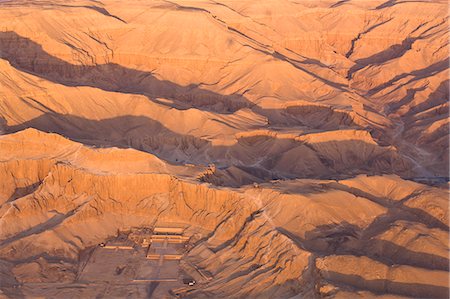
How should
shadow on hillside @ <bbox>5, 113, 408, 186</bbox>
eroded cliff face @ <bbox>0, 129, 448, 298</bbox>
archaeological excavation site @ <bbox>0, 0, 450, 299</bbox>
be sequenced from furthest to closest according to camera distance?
shadow on hillside @ <bbox>5, 113, 408, 186</bbox> → archaeological excavation site @ <bbox>0, 0, 450, 299</bbox> → eroded cliff face @ <bbox>0, 129, 448, 298</bbox>

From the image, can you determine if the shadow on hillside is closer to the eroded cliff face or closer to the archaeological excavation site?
the archaeological excavation site

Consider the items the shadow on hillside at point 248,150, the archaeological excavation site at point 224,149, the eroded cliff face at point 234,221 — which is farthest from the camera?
the shadow on hillside at point 248,150

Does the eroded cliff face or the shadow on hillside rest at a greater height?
the shadow on hillside

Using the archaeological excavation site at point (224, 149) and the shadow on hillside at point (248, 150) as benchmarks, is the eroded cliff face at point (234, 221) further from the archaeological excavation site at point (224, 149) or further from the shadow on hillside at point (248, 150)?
the shadow on hillside at point (248, 150)

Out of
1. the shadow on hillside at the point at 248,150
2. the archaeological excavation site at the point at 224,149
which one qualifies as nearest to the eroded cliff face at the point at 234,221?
the archaeological excavation site at the point at 224,149

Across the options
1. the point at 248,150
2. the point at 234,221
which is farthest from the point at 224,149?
the point at 234,221

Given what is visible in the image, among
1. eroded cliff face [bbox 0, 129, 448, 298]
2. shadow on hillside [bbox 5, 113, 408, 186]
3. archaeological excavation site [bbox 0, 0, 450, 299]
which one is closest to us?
eroded cliff face [bbox 0, 129, 448, 298]

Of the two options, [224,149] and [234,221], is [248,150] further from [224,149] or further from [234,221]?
[234,221]

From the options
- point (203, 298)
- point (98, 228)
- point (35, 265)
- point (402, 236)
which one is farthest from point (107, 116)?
point (402, 236)

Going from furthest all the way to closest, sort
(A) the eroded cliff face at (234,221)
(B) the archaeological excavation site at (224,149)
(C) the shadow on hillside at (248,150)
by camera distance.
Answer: (C) the shadow on hillside at (248,150) < (B) the archaeological excavation site at (224,149) < (A) the eroded cliff face at (234,221)

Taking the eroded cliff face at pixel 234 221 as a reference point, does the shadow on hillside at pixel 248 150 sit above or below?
above

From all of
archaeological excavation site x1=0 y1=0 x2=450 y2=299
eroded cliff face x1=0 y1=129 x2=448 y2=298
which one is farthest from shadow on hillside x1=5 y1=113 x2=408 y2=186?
eroded cliff face x1=0 y1=129 x2=448 y2=298
